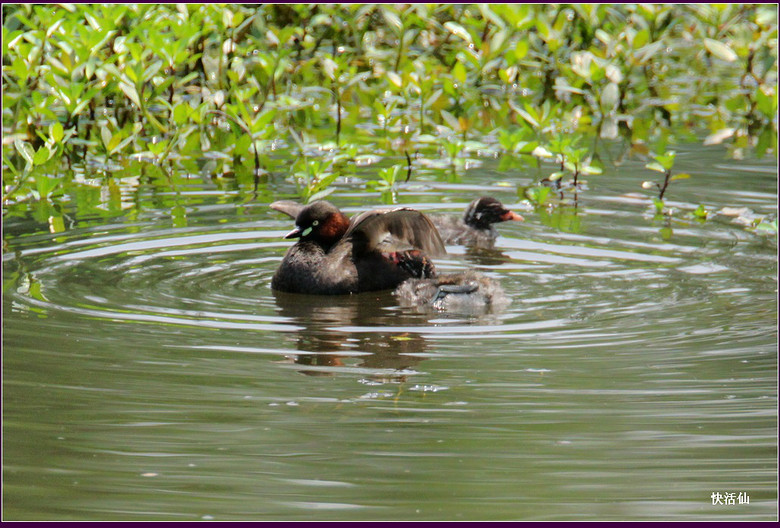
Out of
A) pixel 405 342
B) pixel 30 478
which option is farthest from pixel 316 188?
pixel 30 478

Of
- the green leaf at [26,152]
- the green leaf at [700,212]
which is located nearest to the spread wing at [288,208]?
the green leaf at [26,152]

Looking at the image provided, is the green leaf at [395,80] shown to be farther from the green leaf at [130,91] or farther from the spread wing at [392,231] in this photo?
the spread wing at [392,231]

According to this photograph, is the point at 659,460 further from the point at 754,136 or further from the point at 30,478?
the point at 754,136

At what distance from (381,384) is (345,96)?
29.1 ft

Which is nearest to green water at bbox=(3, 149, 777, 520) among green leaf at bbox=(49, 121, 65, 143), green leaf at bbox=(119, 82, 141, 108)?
green leaf at bbox=(49, 121, 65, 143)

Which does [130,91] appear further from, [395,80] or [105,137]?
[395,80]

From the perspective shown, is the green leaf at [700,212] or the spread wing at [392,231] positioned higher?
the spread wing at [392,231]

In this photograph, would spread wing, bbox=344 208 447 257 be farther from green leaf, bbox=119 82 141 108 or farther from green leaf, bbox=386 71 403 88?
green leaf, bbox=386 71 403 88

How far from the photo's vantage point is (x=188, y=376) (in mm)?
5012

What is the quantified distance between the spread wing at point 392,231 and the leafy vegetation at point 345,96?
1280mm

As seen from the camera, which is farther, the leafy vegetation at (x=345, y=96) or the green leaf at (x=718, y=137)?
the green leaf at (x=718, y=137)

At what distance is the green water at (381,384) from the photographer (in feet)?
12.5

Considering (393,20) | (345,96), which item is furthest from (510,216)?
(345,96)

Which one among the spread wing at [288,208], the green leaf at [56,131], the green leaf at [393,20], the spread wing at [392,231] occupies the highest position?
the green leaf at [393,20]
